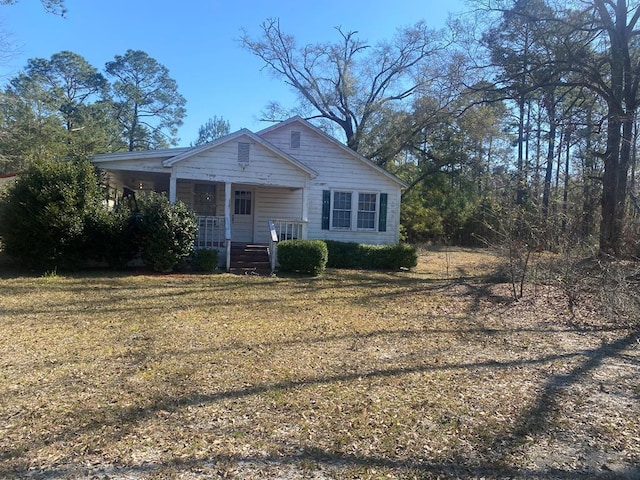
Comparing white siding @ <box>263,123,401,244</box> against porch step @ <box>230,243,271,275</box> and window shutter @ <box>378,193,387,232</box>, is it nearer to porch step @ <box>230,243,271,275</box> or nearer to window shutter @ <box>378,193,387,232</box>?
window shutter @ <box>378,193,387,232</box>

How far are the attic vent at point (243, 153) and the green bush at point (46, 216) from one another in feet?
14.0

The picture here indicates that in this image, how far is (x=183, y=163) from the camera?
12422mm

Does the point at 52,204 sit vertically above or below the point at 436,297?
above

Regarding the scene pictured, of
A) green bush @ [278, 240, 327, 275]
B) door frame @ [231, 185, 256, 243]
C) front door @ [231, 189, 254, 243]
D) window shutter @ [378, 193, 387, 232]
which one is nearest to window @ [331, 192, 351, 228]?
window shutter @ [378, 193, 387, 232]

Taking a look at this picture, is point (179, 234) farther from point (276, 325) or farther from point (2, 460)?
point (2, 460)

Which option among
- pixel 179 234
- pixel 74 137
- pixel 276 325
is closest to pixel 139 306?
pixel 276 325

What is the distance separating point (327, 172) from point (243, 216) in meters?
3.43

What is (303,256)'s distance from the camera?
1178 centimetres

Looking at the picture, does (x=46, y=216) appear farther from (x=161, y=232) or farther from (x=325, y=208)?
(x=325, y=208)

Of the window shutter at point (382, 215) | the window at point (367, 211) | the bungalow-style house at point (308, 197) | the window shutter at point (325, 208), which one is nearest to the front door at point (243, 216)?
the bungalow-style house at point (308, 197)

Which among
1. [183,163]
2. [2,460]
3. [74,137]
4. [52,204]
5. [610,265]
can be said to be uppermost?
[74,137]

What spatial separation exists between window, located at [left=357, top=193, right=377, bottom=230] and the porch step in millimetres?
4284

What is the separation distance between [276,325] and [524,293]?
618cm

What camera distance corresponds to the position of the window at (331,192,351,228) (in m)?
15.9
